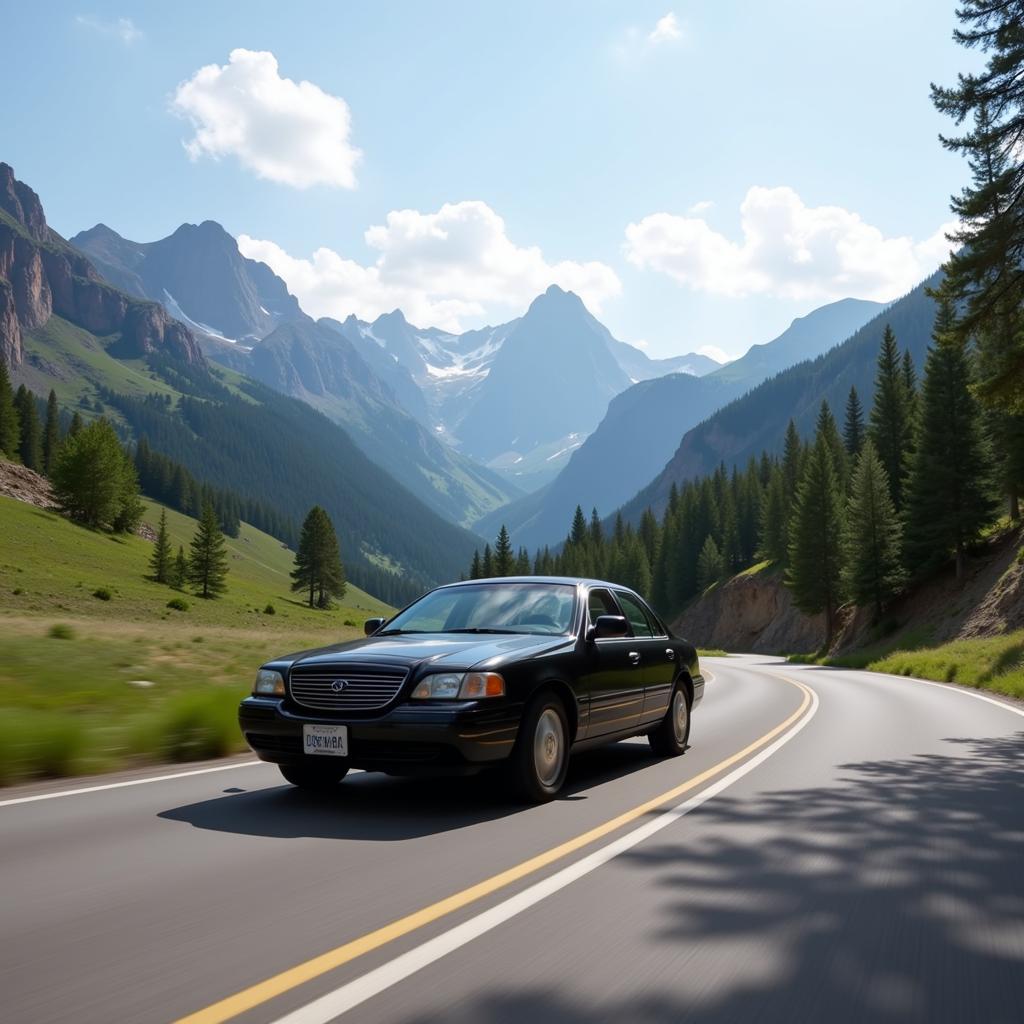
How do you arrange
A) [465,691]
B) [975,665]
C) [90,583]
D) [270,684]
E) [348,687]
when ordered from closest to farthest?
[465,691], [348,687], [270,684], [975,665], [90,583]

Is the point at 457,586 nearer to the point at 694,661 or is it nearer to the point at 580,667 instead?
the point at 580,667

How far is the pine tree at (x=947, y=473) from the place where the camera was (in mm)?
45812

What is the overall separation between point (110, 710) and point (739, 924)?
9277mm

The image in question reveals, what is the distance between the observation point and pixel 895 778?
336 inches

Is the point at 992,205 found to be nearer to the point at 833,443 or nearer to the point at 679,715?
the point at 679,715

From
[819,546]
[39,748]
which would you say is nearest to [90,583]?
[819,546]

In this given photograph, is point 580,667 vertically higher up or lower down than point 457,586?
lower down

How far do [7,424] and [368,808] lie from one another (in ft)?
379

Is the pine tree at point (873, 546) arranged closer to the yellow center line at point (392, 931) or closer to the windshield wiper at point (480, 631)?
the windshield wiper at point (480, 631)

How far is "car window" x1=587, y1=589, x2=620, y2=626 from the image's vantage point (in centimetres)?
846

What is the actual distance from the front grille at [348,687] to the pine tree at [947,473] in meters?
45.0

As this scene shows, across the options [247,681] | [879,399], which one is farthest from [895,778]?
[879,399]

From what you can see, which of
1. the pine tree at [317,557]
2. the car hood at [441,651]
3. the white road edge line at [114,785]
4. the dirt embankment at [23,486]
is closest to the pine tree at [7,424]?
the dirt embankment at [23,486]

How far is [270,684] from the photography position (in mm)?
6953
